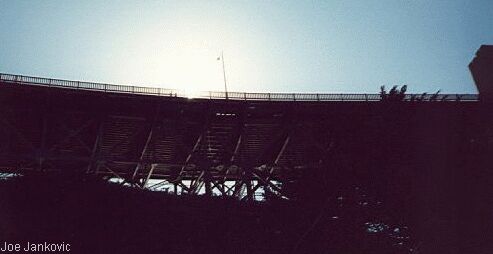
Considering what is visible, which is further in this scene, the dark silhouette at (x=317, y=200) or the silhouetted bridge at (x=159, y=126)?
the silhouetted bridge at (x=159, y=126)

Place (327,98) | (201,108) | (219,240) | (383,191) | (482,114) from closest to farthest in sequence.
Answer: (219,240)
(383,191)
(482,114)
(201,108)
(327,98)

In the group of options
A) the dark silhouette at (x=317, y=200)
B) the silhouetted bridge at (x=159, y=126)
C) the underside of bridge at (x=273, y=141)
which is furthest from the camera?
the silhouetted bridge at (x=159, y=126)

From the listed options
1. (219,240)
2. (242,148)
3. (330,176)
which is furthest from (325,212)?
(242,148)

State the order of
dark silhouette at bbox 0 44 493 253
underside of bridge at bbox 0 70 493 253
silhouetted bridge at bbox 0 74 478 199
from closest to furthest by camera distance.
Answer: dark silhouette at bbox 0 44 493 253 < underside of bridge at bbox 0 70 493 253 < silhouetted bridge at bbox 0 74 478 199

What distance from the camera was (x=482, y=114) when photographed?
20.2m

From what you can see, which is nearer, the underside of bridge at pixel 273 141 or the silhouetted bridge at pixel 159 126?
the underside of bridge at pixel 273 141

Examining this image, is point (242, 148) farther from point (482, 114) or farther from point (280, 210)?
point (482, 114)

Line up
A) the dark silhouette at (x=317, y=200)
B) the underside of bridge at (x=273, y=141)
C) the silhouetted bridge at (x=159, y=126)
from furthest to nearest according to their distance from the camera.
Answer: the silhouetted bridge at (x=159, y=126), the underside of bridge at (x=273, y=141), the dark silhouette at (x=317, y=200)

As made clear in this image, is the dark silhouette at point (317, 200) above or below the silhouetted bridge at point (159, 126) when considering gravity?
below

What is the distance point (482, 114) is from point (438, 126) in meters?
7.02

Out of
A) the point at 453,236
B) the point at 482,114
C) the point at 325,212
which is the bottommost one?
the point at 453,236

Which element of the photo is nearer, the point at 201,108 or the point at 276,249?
the point at 276,249

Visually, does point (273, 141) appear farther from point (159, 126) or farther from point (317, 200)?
point (317, 200)

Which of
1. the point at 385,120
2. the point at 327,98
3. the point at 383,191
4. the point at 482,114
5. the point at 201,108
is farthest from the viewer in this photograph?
the point at 327,98
